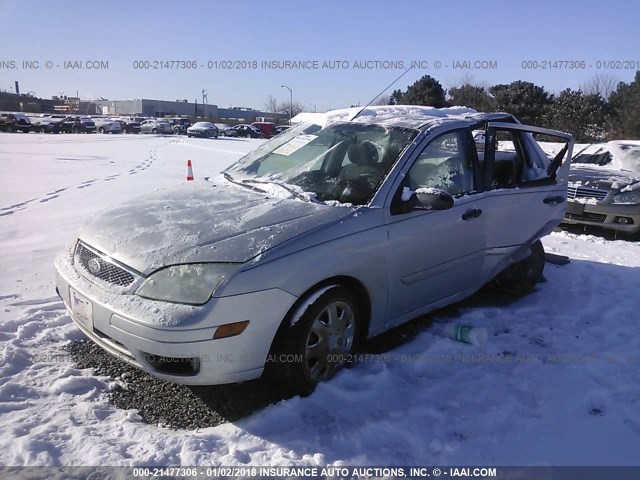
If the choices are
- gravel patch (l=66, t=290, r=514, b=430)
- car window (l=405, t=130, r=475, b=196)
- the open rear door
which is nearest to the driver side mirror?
car window (l=405, t=130, r=475, b=196)

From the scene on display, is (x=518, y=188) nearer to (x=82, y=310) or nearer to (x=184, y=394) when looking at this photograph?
(x=184, y=394)

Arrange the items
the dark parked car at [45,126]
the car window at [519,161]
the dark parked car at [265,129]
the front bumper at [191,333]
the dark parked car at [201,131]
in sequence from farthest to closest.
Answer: the dark parked car at [265,129] < the dark parked car at [201,131] < the dark parked car at [45,126] < the car window at [519,161] < the front bumper at [191,333]

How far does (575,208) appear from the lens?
25.3 feet

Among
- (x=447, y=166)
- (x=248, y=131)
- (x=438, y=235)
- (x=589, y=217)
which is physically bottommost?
(x=589, y=217)

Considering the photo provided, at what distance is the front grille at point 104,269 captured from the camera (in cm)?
272

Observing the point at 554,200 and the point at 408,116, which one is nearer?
the point at 408,116

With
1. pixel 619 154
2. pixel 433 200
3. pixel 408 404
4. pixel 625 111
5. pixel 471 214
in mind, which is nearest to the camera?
pixel 408 404

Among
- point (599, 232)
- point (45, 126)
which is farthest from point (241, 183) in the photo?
point (45, 126)

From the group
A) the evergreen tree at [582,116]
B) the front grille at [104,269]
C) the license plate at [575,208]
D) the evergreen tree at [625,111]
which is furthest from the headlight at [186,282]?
the evergreen tree at [582,116]

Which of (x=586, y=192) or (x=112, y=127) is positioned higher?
(x=112, y=127)

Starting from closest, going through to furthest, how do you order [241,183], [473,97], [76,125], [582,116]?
[241,183], [582,116], [473,97], [76,125]

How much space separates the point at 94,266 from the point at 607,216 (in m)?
7.29

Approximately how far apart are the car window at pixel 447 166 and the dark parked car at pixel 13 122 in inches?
1632

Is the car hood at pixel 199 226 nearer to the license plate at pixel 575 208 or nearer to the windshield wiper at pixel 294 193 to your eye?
the windshield wiper at pixel 294 193
